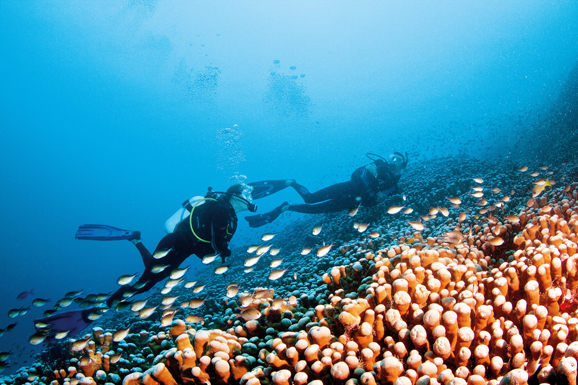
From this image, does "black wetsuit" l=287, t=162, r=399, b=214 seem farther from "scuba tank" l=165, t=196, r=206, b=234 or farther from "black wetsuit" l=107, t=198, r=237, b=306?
"scuba tank" l=165, t=196, r=206, b=234

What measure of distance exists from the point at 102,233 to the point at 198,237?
3.62 meters

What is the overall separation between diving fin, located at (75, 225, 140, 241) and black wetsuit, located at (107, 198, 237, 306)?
4.12 ft

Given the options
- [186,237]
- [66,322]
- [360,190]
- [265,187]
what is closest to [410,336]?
[186,237]

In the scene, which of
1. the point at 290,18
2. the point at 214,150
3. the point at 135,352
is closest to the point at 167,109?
the point at 214,150

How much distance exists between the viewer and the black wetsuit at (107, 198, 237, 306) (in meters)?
6.71

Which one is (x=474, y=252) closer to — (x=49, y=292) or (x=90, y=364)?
(x=90, y=364)

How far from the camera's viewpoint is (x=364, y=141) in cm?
11469

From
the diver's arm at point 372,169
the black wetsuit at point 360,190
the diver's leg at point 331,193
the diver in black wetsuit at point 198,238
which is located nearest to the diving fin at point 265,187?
the diver's leg at point 331,193

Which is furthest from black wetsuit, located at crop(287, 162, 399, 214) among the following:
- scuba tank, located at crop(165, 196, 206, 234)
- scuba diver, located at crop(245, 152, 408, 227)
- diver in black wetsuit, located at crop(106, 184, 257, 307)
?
scuba tank, located at crop(165, 196, 206, 234)

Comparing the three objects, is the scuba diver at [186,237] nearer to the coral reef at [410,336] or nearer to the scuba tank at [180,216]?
the scuba tank at [180,216]

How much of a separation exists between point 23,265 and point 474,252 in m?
111

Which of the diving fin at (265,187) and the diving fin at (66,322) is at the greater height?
the diving fin at (265,187)

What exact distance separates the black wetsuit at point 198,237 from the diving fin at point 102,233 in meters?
1.26

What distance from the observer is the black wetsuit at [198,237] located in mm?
6715
